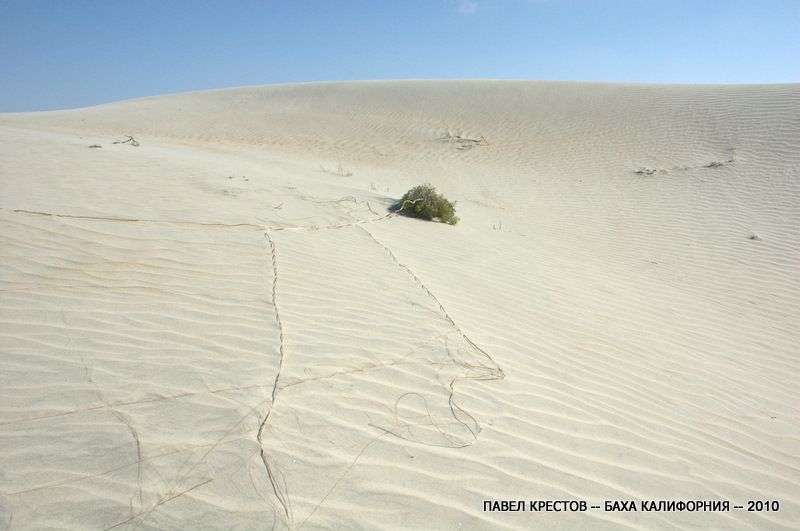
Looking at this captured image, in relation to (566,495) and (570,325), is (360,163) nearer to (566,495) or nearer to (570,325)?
(570,325)

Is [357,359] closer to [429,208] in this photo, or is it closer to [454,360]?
[454,360]

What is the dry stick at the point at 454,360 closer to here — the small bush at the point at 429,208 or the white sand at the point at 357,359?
the white sand at the point at 357,359

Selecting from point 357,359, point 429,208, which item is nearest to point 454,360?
point 357,359

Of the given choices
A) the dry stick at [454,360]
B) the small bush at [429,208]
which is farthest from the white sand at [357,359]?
the small bush at [429,208]

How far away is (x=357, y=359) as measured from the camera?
10.8ft

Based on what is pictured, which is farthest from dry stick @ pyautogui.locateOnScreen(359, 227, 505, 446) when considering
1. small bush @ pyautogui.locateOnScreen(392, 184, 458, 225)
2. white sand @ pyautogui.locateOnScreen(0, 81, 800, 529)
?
small bush @ pyautogui.locateOnScreen(392, 184, 458, 225)

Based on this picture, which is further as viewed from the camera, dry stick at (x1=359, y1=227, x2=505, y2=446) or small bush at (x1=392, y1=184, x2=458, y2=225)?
small bush at (x1=392, y1=184, x2=458, y2=225)

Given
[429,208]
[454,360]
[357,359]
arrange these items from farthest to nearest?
[429,208], [454,360], [357,359]

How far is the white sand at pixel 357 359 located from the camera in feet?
7.28

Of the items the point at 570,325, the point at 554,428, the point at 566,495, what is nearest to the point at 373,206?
the point at 570,325

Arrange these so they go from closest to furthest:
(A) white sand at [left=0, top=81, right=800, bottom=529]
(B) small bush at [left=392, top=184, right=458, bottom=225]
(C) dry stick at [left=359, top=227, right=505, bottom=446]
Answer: (A) white sand at [left=0, top=81, right=800, bottom=529] → (C) dry stick at [left=359, top=227, right=505, bottom=446] → (B) small bush at [left=392, top=184, right=458, bottom=225]

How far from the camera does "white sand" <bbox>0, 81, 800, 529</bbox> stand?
7.28ft

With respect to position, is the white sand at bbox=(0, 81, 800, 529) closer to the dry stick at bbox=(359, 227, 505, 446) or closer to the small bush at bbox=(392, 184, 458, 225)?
the dry stick at bbox=(359, 227, 505, 446)

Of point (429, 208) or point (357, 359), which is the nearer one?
point (357, 359)
